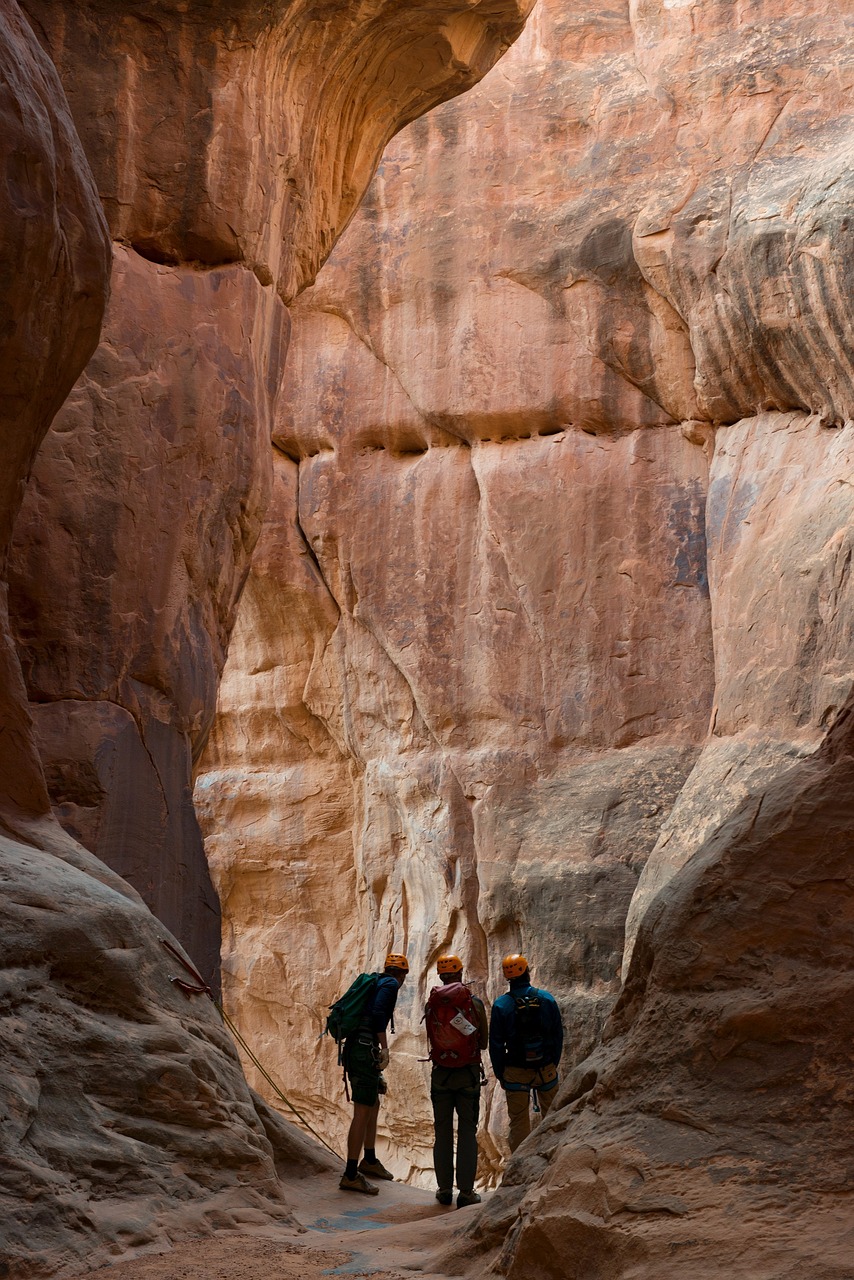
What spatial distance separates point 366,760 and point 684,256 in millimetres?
7540

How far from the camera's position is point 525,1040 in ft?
23.9

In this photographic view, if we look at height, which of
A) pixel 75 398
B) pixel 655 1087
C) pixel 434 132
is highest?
pixel 434 132

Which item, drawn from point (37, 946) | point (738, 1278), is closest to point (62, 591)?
point (37, 946)

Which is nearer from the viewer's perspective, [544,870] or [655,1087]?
[655,1087]

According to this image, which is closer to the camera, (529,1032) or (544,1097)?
(529,1032)

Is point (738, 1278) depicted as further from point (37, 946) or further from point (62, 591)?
point (62, 591)

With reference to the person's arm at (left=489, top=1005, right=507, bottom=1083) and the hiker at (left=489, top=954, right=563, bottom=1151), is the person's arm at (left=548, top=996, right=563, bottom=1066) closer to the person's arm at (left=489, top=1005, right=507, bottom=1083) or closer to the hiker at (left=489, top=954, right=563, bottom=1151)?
the hiker at (left=489, top=954, right=563, bottom=1151)

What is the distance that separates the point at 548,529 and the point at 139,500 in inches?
322

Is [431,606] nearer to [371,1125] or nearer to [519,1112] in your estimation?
[371,1125]

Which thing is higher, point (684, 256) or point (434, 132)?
point (434, 132)

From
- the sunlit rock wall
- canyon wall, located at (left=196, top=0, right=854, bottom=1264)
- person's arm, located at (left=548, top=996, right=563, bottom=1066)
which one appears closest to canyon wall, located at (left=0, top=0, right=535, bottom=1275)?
person's arm, located at (left=548, top=996, right=563, bottom=1066)

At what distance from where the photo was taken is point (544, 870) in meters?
15.1

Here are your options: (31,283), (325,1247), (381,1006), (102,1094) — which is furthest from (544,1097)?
(31,283)

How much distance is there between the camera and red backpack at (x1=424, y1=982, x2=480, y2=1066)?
7703mm
